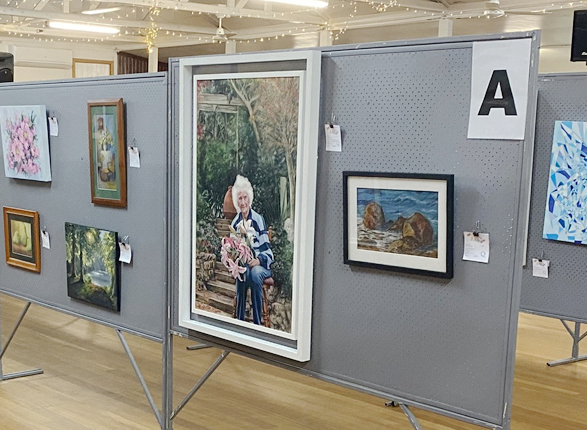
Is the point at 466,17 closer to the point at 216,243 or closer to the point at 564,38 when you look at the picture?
the point at 564,38

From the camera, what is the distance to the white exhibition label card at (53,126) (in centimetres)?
408

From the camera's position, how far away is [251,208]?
120 inches

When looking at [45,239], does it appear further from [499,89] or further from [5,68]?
[499,89]

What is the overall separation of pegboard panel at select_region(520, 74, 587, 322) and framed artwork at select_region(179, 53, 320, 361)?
2186 millimetres

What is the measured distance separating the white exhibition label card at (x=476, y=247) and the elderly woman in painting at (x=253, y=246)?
33.2 inches

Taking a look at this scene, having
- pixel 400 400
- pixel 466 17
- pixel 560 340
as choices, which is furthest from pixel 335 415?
pixel 466 17

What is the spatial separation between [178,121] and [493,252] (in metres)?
1.60

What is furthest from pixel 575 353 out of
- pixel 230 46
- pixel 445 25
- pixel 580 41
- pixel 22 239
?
pixel 230 46

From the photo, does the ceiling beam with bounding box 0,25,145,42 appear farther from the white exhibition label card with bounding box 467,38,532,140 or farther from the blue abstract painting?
the white exhibition label card with bounding box 467,38,532,140

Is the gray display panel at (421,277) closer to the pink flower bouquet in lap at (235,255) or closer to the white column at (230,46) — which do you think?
the pink flower bouquet in lap at (235,255)

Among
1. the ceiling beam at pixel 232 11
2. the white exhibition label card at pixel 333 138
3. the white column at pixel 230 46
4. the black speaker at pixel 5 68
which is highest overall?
the ceiling beam at pixel 232 11

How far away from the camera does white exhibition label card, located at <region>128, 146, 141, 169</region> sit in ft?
11.9

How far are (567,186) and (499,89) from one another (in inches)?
91.9

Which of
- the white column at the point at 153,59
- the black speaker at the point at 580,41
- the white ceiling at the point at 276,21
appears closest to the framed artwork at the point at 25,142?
the black speaker at the point at 580,41
